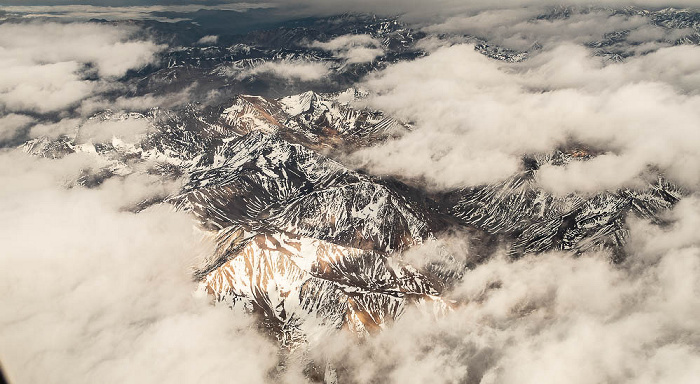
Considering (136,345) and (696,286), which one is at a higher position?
(696,286)

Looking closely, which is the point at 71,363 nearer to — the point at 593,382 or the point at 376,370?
the point at 376,370

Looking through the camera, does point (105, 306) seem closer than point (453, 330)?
Yes

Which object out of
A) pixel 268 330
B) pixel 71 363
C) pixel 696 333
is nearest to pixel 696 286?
pixel 696 333

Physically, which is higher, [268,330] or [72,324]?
[72,324]

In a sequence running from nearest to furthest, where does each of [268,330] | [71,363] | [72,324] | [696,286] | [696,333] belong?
[696,333]
[71,363]
[696,286]
[72,324]
[268,330]

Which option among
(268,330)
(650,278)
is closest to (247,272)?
(268,330)

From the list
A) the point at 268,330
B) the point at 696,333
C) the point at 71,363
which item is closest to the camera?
the point at 696,333

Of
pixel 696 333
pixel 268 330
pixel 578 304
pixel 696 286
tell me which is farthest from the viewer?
pixel 578 304

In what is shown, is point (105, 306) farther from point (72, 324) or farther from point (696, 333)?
point (696, 333)

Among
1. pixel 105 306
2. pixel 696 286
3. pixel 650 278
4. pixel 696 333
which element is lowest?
pixel 650 278
